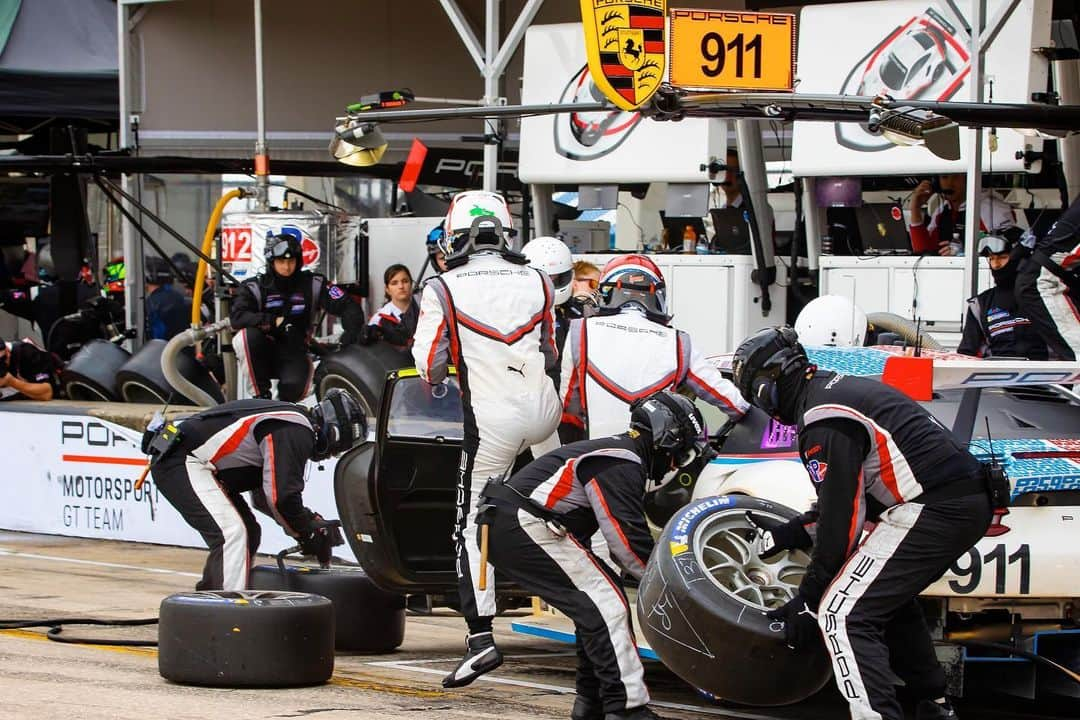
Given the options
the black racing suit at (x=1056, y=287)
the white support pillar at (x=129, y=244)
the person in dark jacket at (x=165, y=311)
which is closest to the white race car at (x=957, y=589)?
the black racing suit at (x=1056, y=287)

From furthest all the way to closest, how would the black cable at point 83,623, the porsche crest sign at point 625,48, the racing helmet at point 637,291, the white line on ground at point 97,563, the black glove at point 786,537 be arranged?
1. the white line on ground at point 97,563
2. the porsche crest sign at point 625,48
3. the black cable at point 83,623
4. the racing helmet at point 637,291
5. the black glove at point 786,537

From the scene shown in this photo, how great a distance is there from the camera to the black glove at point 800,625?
5762 millimetres

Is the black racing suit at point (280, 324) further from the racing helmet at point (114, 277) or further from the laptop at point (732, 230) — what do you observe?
the racing helmet at point (114, 277)

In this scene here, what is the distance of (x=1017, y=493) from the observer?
625cm

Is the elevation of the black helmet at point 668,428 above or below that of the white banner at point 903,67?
below

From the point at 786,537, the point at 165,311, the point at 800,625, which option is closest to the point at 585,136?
the point at 165,311

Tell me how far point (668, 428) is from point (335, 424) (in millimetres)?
2864

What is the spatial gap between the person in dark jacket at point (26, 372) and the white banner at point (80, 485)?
1.96ft

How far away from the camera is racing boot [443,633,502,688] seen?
23.3 ft

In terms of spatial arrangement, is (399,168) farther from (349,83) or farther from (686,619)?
(686,619)

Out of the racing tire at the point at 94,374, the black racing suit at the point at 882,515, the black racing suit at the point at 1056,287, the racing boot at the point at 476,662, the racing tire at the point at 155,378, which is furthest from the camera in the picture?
the racing tire at the point at 94,374

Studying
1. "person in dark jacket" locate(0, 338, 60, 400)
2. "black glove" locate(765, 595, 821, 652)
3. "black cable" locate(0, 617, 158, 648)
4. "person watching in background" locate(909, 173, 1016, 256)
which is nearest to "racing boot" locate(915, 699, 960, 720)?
"black glove" locate(765, 595, 821, 652)

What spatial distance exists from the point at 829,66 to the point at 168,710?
828 cm

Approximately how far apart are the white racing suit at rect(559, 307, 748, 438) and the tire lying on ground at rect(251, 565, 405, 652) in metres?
1.79
